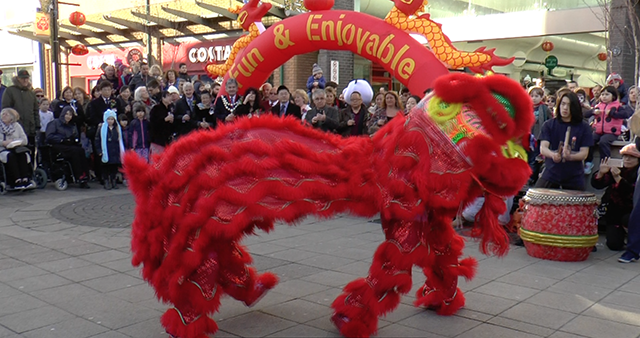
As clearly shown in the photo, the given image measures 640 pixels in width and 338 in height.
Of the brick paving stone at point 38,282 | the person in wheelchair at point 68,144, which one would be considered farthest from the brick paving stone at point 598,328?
the person in wheelchair at point 68,144

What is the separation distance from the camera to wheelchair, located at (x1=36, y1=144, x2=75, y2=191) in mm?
10242

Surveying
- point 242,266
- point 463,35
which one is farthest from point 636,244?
point 463,35

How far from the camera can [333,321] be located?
3.79 metres

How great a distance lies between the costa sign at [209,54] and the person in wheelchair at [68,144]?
26.7 feet

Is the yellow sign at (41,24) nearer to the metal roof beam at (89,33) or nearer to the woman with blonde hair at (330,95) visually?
the metal roof beam at (89,33)

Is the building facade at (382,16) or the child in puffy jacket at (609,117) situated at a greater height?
the building facade at (382,16)

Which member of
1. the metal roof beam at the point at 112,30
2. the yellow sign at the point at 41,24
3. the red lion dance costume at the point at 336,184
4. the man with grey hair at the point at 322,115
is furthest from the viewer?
the metal roof beam at the point at 112,30

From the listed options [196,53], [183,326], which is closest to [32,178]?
[183,326]

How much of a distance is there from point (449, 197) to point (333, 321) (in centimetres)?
113

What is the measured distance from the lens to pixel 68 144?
10.4 m

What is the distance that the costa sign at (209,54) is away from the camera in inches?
715

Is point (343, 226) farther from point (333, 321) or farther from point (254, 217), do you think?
point (254, 217)

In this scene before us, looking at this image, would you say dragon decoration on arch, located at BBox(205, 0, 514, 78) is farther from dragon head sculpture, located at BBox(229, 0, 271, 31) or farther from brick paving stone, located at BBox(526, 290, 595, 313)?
brick paving stone, located at BBox(526, 290, 595, 313)

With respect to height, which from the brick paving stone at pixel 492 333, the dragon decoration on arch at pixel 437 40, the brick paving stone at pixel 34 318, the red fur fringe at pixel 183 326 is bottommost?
the brick paving stone at pixel 34 318
